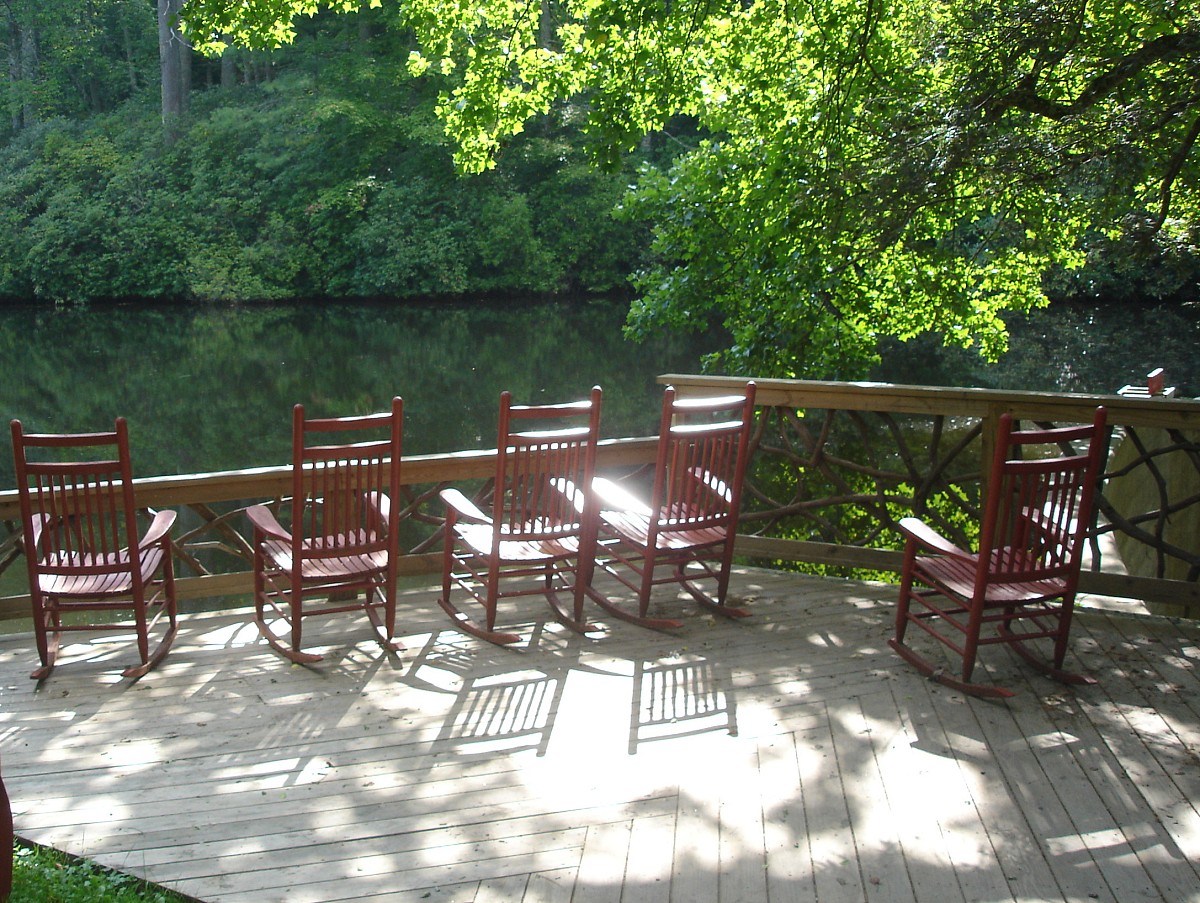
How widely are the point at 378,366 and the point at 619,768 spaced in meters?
15.7

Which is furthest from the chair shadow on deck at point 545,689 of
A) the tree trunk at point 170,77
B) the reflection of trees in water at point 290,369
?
the tree trunk at point 170,77

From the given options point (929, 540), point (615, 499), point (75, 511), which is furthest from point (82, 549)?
point (929, 540)

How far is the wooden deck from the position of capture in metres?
2.99

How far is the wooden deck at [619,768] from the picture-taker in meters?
2.99

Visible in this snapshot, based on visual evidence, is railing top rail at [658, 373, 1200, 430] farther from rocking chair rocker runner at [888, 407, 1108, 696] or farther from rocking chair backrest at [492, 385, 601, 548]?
rocking chair backrest at [492, 385, 601, 548]

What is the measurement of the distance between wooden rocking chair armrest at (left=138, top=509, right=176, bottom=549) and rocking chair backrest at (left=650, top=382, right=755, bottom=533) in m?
1.96

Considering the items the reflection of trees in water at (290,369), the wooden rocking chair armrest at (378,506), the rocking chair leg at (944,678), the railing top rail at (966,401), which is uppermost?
the railing top rail at (966,401)

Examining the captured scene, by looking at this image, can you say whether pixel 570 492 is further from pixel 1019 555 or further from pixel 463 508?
pixel 1019 555

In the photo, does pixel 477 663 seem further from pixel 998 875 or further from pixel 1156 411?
pixel 1156 411

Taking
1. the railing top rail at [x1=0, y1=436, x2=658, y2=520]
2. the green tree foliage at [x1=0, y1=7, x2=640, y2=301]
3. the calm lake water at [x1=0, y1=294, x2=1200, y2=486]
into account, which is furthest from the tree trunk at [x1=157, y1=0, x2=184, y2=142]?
the railing top rail at [x1=0, y1=436, x2=658, y2=520]

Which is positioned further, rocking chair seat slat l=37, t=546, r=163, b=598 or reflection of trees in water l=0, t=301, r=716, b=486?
reflection of trees in water l=0, t=301, r=716, b=486

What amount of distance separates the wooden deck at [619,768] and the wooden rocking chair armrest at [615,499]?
0.51 m

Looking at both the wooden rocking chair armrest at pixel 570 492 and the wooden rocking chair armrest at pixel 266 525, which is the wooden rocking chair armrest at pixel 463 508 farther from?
the wooden rocking chair armrest at pixel 266 525

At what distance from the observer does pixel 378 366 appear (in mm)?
18641
